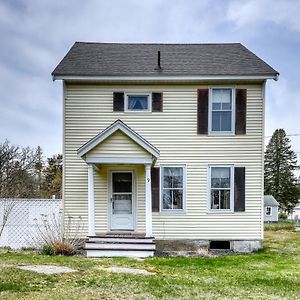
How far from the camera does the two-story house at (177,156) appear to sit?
11.8 m

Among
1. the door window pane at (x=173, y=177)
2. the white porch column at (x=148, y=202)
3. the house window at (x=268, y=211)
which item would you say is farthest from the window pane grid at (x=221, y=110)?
the house window at (x=268, y=211)

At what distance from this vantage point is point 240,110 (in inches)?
465

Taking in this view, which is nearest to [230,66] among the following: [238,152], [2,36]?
[238,152]

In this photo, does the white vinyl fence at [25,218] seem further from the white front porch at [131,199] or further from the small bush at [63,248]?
the small bush at [63,248]

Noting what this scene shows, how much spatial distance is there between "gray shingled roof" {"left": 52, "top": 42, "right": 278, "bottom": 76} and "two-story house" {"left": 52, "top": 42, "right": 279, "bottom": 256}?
0.29ft

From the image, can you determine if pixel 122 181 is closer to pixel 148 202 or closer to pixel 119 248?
pixel 148 202

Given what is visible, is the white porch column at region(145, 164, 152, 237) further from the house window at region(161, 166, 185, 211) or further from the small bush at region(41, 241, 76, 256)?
the small bush at region(41, 241, 76, 256)

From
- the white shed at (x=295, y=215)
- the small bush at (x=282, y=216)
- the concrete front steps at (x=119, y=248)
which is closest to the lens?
the concrete front steps at (x=119, y=248)

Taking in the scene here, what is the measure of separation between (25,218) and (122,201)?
3.15 meters

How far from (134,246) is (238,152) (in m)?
4.40

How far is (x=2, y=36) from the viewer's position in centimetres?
1555

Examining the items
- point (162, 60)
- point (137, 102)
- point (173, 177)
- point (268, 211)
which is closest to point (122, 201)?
point (173, 177)

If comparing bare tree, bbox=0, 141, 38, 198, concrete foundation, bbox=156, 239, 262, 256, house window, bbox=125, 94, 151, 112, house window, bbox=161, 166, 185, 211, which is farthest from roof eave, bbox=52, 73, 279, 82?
bare tree, bbox=0, 141, 38, 198

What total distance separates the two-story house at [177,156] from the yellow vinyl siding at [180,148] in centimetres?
3
